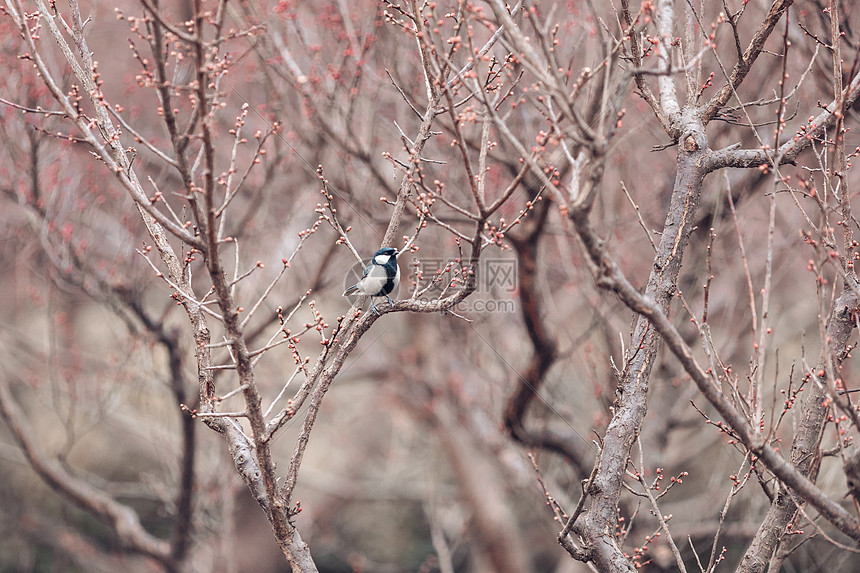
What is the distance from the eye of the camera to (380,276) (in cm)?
301

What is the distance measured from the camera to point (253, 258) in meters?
A: 6.31

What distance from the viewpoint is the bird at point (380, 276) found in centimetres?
300

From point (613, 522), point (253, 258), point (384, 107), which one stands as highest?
point (384, 107)

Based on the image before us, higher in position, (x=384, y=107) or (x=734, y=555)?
(x=384, y=107)

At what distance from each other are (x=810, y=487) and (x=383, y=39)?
493cm

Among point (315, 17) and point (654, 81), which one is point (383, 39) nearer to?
point (315, 17)

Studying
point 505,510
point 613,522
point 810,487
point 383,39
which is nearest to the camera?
point 810,487

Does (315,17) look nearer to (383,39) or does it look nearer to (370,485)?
(383,39)

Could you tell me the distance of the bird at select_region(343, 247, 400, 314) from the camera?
3.00 m

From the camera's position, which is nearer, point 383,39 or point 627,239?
point 383,39

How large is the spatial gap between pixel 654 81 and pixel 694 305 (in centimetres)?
206

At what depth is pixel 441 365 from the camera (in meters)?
8.16

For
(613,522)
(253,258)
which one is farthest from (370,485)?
(613,522)

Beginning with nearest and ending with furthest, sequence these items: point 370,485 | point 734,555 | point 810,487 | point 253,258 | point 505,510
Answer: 1. point 810,487
2. point 253,258
3. point 505,510
4. point 734,555
5. point 370,485
